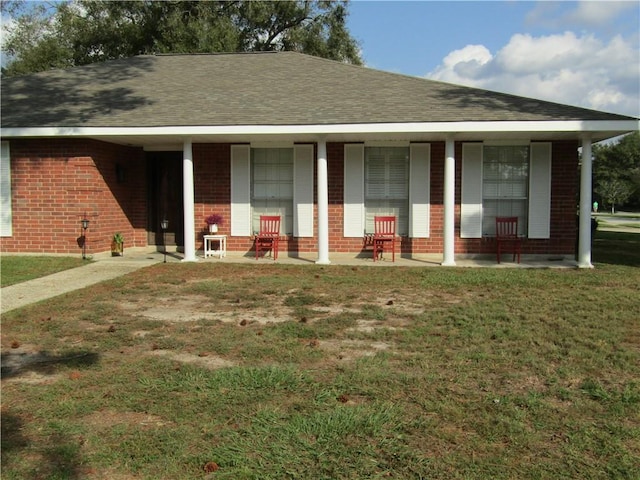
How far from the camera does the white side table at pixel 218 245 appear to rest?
12.0m

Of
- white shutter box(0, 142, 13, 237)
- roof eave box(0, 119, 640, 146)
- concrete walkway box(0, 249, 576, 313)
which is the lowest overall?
concrete walkway box(0, 249, 576, 313)

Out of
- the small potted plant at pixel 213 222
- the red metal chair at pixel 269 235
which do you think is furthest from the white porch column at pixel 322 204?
the small potted plant at pixel 213 222

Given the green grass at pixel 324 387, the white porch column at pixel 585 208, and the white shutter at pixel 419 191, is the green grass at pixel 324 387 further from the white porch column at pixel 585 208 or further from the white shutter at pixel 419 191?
the white shutter at pixel 419 191

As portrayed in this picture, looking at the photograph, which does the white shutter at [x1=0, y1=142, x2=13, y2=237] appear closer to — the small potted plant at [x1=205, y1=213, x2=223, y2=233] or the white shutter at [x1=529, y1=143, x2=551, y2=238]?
the small potted plant at [x1=205, y1=213, x2=223, y2=233]

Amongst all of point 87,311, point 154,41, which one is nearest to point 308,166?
point 87,311

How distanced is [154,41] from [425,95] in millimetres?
19341

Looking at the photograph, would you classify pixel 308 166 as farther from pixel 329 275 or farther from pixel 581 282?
pixel 581 282

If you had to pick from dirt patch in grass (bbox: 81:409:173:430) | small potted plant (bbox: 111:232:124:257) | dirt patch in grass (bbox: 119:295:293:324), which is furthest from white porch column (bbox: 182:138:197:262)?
dirt patch in grass (bbox: 81:409:173:430)

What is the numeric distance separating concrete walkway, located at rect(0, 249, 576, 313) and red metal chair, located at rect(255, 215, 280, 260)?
0.26 metres

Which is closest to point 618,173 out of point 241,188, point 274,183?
point 274,183

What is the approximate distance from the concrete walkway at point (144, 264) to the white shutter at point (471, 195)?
635mm

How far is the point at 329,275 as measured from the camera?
957cm

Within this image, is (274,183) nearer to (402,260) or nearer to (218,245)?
(218,245)

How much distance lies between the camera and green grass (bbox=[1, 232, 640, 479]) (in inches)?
121
